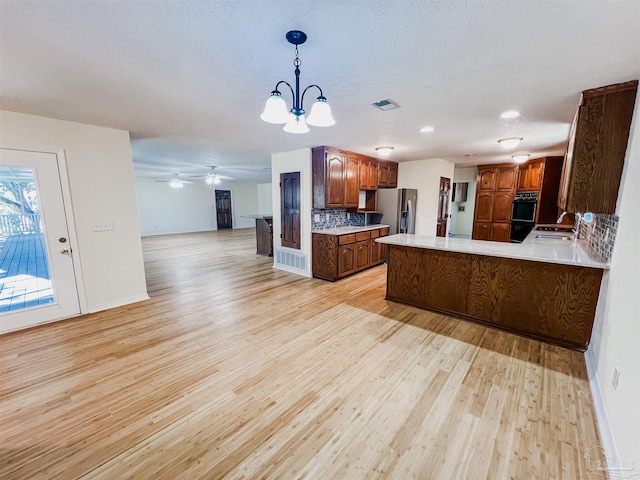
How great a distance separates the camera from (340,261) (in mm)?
4672

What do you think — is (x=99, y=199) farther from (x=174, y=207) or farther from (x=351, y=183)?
(x=174, y=207)

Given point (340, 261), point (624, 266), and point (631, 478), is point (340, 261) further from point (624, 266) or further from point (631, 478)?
point (631, 478)

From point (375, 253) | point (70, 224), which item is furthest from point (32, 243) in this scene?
point (375, 253)

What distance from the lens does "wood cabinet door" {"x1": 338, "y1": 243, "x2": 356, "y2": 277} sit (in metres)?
4.68

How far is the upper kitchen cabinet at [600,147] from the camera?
6.87ft

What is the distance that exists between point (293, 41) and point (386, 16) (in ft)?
1.68

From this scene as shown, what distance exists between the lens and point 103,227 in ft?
11.3

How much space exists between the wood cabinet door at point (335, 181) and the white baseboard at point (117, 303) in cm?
319

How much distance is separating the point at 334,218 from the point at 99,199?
3749 mm

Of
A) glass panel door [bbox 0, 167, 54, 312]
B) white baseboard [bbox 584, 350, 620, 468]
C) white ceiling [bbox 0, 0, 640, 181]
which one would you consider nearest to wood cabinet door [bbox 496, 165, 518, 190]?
white ceiling [bbox 0, 0, 640, 181]

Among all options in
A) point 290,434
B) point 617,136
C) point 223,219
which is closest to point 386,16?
point 617,136

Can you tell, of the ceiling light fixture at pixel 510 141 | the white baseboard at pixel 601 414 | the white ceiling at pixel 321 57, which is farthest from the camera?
the ceiling light fixture at pixel 510 141

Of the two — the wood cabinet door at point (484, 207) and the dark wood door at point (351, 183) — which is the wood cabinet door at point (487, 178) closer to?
the wood cabinet door at point (484, 207)

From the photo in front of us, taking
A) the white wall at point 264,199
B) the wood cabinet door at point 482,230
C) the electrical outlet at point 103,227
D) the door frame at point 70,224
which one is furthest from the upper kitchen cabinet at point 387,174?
the white wall at point 264,199
